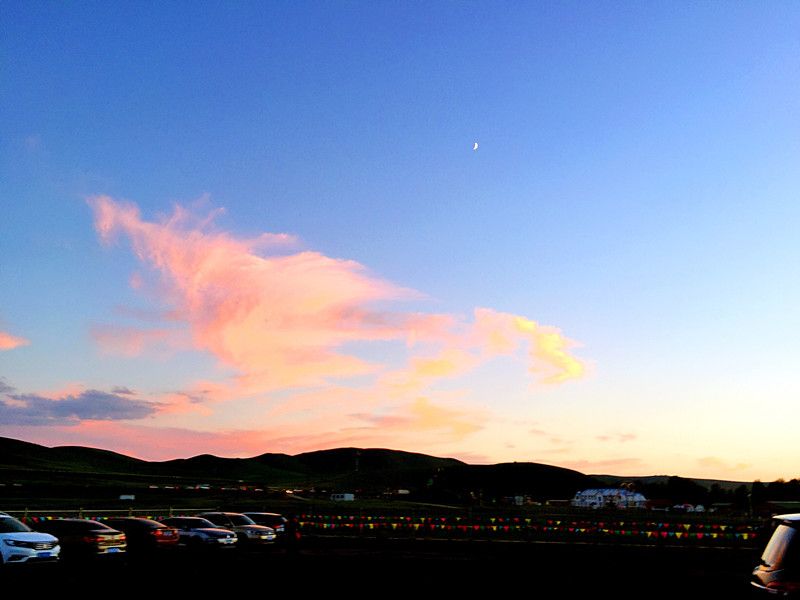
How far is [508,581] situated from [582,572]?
5251 millimetres

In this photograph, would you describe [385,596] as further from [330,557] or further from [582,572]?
[330,557]

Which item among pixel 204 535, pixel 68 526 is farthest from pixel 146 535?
pixel 68 526

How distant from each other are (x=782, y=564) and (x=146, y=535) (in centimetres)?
3031

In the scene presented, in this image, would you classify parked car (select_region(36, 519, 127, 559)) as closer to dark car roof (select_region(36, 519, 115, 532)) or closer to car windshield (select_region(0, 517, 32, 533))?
dark car roof (select_region(36, 519, 115, 532))

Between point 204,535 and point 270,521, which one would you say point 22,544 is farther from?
point 270,521

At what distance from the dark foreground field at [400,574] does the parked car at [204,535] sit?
36.1 inches

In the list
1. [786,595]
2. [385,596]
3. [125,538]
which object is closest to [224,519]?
[125,538]

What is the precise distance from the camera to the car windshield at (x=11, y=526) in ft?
87.7

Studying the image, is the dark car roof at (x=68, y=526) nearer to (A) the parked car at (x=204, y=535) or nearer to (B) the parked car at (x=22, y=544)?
(B) the parked car at (x=22, y=544)

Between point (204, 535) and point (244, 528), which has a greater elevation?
point (244, 528)

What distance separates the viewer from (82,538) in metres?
30.7

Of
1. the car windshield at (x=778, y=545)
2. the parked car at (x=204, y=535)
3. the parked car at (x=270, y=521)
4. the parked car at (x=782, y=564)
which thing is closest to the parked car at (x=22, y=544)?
the parked car at (x=204, y=535)

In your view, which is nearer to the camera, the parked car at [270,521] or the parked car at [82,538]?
the parked car at [82,538]

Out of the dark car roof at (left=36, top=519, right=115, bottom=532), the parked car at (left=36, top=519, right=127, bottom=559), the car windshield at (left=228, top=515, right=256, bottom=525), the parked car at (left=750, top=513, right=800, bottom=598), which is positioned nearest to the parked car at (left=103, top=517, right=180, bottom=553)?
the dark car roof at (left=36, top=519, right=115, bottom=532)
